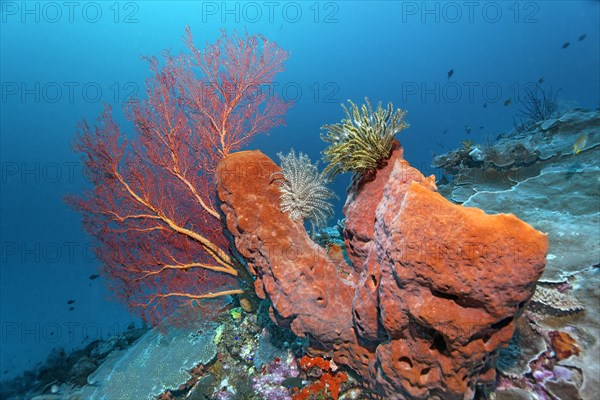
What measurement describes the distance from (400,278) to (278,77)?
330 ft

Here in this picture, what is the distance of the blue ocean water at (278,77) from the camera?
45938 mm

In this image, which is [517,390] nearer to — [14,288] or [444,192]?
[444,192]

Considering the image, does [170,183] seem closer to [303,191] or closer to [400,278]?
[303,191]

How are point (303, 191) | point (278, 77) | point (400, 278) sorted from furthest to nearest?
point (278, 77), point (303, 191), point (400, 278)

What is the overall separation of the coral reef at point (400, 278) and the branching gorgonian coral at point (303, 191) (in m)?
0.21

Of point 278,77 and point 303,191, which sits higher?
point 278,77

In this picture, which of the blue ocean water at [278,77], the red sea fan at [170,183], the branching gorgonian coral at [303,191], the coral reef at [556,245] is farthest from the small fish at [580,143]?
the blue ocean water at [278,77]

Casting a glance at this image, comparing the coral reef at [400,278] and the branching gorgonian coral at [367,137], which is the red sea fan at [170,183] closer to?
the coral reef at [400,278]

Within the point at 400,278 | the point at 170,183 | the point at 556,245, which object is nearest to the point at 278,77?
the point at 170,183

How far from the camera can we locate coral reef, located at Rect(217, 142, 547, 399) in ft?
7.92

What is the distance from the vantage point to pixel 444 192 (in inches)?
276

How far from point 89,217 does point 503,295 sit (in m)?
6.68

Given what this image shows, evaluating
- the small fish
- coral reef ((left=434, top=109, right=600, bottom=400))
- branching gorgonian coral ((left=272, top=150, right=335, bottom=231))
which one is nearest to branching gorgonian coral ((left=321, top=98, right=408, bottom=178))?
branching gorgonian coral ((left=272, top=150, right=335, bottom=231))

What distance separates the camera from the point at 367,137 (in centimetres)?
408
